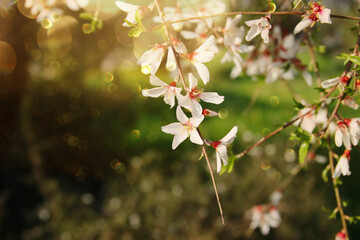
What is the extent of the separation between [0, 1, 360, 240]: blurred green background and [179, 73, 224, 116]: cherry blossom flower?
202 centimetres

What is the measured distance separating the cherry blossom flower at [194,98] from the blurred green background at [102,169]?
2.02m

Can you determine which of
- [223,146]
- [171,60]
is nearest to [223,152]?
[223,146]

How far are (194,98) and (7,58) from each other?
3.04 meters

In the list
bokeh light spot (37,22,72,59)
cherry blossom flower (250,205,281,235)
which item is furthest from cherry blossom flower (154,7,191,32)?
bokeh light spot (37,22,72,59)

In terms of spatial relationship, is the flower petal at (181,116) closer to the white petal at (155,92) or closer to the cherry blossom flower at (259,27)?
the white petal at (155,92)

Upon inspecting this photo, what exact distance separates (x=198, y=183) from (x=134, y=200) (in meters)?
0.57

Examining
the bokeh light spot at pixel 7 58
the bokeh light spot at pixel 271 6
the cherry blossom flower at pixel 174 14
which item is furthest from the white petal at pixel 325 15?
the bokeh light spot at pixel 7 58

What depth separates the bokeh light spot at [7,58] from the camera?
10.9 feet

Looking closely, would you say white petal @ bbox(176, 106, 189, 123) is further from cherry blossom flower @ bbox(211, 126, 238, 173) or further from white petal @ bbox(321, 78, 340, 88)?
white petal @ bbox(321, 78, 340, 88)

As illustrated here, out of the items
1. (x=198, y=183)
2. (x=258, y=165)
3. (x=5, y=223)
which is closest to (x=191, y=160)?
(x=198, y=183)

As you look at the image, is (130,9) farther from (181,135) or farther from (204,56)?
(181,135)

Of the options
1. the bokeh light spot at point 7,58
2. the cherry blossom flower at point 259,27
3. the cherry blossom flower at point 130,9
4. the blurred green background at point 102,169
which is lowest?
the blurred green background at point 102,169

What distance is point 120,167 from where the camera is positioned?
3922mm

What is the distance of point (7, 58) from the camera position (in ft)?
11.2
